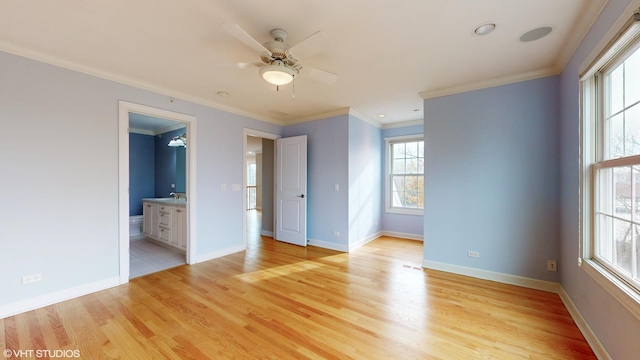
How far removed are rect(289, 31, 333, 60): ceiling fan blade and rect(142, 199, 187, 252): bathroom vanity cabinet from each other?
3.31 metres

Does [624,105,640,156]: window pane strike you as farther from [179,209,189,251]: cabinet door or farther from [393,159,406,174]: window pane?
[179,209,189,251]: cabinet door

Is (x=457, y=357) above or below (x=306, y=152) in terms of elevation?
below

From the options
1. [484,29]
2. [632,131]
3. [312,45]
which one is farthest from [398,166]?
[312,45]

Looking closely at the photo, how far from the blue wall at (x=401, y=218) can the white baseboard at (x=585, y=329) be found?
2.72 m

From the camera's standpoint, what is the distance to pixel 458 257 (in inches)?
130

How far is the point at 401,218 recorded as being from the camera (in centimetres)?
550

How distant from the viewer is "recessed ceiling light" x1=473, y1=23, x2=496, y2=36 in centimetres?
202

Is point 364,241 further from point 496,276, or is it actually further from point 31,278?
point 31,278

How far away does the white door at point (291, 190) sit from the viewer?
4.74 meters

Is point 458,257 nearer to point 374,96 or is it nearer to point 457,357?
point 457,357

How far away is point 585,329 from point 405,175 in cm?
377

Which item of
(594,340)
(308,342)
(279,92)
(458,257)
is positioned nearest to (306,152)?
(279,92)

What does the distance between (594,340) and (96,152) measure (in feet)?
16.2
